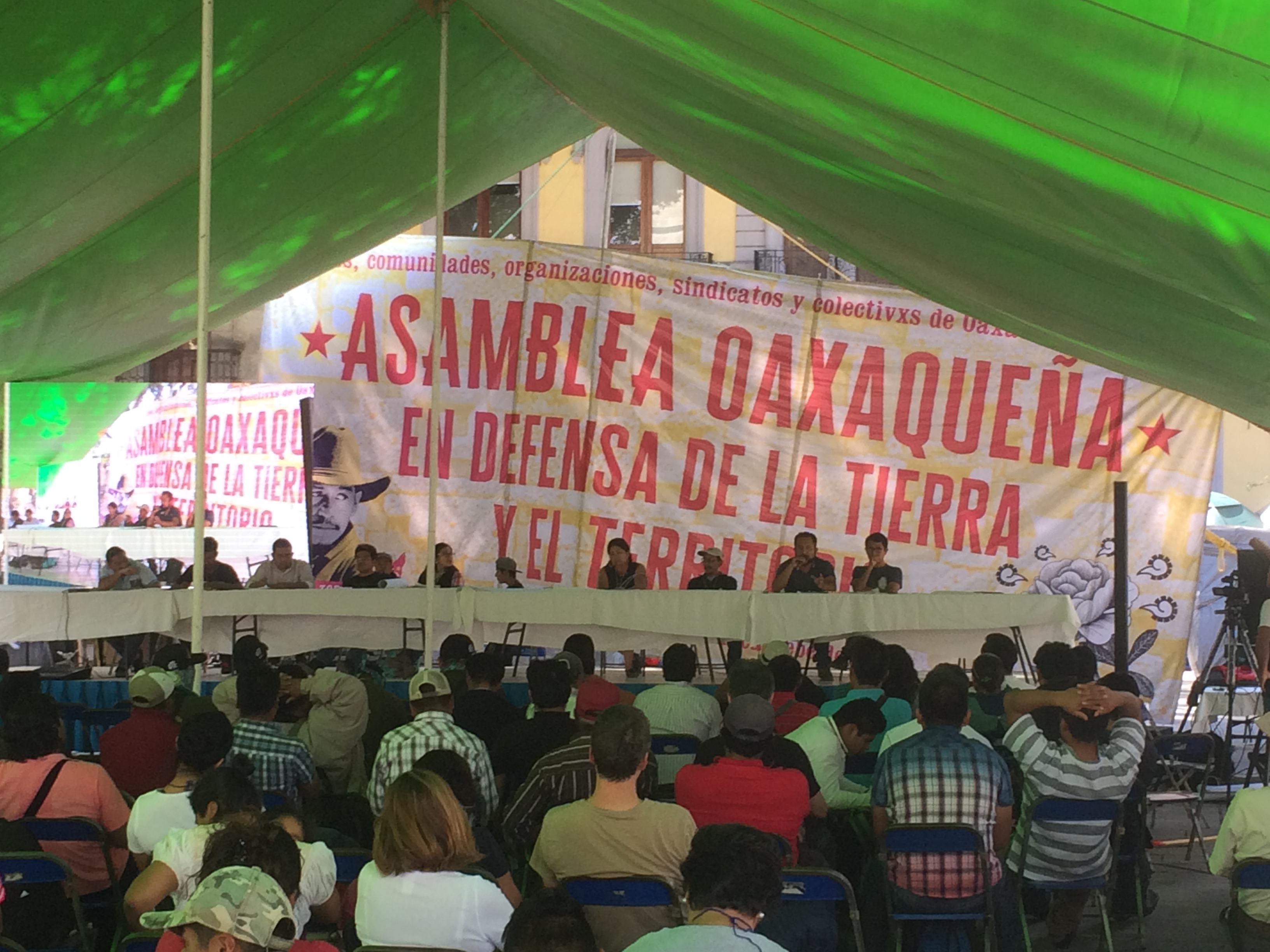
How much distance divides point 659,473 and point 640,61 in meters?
7.81

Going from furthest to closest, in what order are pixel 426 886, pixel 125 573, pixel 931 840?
pixel 125 573 → pixel 931 840 → pixel 426 886

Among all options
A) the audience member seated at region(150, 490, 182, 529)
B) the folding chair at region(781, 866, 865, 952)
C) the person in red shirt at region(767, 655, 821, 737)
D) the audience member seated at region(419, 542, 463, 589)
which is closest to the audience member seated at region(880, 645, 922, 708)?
the person in red shirt at region(767, 655, 821, 737)

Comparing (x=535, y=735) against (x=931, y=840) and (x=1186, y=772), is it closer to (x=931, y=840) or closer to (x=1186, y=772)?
(x=931, y=840)

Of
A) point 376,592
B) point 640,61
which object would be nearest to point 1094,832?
point 640,61

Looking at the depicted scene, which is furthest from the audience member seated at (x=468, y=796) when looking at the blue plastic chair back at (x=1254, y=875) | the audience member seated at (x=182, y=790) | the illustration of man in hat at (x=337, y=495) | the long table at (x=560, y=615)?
the illustration of man in hat at (x=337, y=495)

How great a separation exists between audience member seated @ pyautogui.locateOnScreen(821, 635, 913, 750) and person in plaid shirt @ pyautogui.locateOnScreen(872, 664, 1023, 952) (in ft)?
3.72

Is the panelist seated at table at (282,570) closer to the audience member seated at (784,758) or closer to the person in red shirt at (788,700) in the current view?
the person in red shirt at (788,700)

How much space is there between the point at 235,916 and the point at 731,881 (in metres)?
1.02

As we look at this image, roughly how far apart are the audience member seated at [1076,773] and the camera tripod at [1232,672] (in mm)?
3879

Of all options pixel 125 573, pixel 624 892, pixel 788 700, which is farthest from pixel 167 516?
pixel 624 892

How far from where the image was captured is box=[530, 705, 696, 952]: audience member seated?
3.78m

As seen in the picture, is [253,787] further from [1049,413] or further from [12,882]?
[1049,413]

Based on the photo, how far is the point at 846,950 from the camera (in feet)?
16.9

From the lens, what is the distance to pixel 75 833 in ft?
14.0
